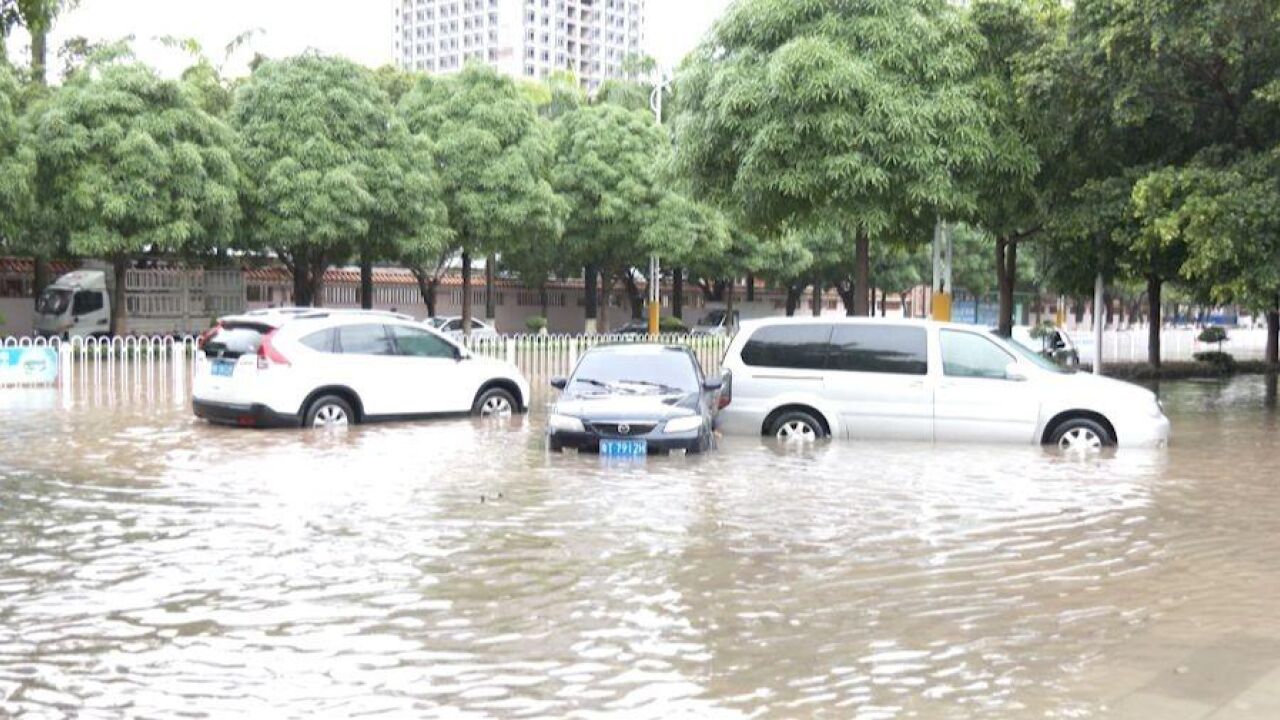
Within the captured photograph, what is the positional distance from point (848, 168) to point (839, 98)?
3.34 feet

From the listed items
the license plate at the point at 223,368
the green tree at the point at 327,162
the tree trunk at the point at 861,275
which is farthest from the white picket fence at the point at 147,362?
the green tree at the point at 327,162

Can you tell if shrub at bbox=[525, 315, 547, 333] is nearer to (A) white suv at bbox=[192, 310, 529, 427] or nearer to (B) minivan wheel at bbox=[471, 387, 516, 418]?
(B) minivan wheel at bbox=[471, 387, 516, 418]

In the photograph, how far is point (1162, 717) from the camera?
18.3ft

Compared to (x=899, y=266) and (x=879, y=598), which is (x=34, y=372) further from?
(x=899, y=266)

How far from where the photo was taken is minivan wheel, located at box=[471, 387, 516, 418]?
19062 mm

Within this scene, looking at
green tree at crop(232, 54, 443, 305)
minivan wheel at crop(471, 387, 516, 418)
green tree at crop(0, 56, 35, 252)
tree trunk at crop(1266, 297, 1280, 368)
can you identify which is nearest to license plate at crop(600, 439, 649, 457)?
minivan wheel at crop(471, 387, 516, 418)

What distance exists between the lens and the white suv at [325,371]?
54.7 feet

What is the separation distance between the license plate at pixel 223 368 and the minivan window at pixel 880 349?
772cm

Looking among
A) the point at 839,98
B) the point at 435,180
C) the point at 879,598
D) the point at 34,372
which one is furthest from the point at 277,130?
the point at 879,598

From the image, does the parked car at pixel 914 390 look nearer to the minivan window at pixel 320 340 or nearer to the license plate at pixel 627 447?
the license plate at pixel 627 447

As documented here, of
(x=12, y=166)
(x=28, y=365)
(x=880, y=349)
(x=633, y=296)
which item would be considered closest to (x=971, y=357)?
(x=880, y=349)

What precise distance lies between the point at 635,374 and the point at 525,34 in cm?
13815

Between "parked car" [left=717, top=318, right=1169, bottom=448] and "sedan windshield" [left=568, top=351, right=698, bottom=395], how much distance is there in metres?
1.24

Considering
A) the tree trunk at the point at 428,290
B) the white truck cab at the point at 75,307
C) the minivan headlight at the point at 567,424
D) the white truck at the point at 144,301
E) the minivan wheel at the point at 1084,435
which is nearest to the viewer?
the minivan headlight at the point at 567,424
